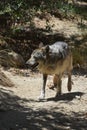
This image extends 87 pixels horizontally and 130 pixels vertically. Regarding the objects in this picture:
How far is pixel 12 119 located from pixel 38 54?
1.82 metres

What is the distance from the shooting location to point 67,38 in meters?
16.7

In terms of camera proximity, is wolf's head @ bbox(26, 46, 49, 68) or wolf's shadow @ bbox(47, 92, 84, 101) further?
wolf's shadow @ bbox(47, 92, 84, 101)

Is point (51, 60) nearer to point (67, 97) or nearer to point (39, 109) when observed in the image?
point (67, 97)

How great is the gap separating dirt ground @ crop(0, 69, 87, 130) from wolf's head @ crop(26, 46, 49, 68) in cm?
83

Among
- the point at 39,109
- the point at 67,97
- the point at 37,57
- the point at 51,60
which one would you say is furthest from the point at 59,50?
the point at 39,109

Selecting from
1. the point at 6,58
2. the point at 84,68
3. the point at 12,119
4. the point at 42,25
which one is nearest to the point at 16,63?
the point at 6,58

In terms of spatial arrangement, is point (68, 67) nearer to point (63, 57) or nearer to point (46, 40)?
point (63, 57)

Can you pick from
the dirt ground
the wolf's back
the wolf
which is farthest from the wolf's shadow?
the wolf's back

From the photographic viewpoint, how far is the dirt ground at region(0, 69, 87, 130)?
291 inches

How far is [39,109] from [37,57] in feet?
3.48

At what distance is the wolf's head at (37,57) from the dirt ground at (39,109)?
827 millimetres

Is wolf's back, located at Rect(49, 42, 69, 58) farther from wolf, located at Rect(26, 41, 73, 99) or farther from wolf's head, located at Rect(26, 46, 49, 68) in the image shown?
wolf's head, located at Rect(26, 46, 49, 68)

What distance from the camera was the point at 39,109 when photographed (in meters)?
8.51

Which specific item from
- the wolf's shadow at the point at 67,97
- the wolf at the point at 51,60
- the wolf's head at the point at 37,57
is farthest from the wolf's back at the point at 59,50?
the wolf's shadow at the point at 67,97
